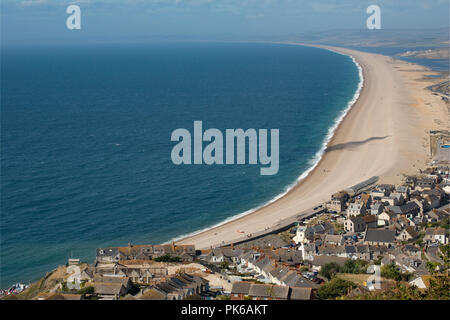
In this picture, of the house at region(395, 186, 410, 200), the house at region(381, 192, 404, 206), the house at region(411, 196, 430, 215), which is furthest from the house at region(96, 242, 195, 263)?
A: the house at region(395, 186, 410, 200)

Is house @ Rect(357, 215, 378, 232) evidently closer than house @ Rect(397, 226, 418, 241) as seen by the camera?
No

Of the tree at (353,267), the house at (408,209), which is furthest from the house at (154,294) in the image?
the house at (408,209)

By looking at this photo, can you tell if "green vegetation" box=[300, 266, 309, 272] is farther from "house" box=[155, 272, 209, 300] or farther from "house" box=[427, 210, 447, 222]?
"house" box=[427, 210, 447, 222]

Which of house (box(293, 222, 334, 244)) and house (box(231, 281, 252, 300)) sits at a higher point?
house (box(231, 281, 252, 300))
